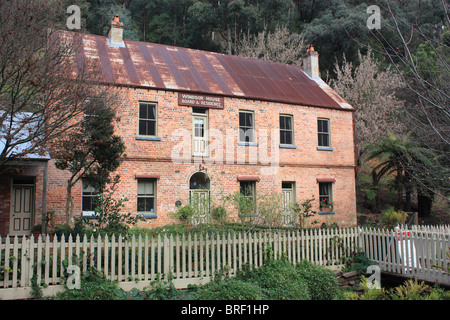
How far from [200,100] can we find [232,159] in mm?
3067

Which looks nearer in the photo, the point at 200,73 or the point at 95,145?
the point at 95,145

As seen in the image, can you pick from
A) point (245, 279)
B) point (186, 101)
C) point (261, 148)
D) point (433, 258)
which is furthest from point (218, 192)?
point (433, 258)

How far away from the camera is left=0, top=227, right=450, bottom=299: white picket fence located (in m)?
7.76

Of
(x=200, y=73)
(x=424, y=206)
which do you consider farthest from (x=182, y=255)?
(x=424, y=206)

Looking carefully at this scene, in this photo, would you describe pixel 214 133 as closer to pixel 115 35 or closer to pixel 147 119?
pixel 147 119

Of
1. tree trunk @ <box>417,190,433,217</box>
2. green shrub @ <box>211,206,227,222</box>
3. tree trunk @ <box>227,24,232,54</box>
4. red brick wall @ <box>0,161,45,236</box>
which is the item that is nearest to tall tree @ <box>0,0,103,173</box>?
green shrub @ <box>211,206,227,222</box>

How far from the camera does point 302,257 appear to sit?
416 inches

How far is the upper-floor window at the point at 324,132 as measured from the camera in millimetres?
20781

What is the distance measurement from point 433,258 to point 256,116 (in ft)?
36.5

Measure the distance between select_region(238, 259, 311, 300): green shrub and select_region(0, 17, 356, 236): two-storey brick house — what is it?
5.67m

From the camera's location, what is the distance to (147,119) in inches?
651

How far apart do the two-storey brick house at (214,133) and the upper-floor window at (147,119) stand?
43 mm

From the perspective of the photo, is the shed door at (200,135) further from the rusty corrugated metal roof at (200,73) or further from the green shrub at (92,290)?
the green shrub at (92,290)

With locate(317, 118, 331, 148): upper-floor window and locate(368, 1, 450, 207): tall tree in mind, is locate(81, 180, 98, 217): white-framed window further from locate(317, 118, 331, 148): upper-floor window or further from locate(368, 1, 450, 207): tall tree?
locate(317, 118, 331, 148): upper-floor window
